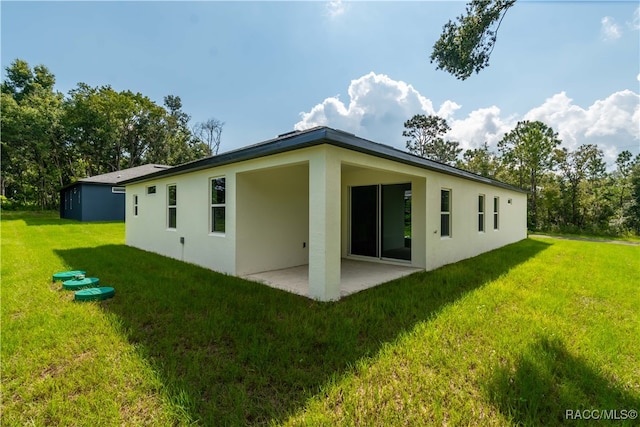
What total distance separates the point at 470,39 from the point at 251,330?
6645 mm

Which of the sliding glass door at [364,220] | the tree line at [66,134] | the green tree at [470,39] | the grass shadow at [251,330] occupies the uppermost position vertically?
the tree line at [66,134]

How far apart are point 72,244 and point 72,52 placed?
13.2m

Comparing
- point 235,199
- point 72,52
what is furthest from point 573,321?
point 72,52

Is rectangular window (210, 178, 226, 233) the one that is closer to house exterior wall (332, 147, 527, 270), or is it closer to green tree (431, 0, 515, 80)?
house exterior wall (332, 147, 527, 270)

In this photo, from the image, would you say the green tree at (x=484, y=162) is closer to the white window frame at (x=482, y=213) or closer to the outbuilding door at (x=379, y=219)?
the white window frame at (x=482, y=213)

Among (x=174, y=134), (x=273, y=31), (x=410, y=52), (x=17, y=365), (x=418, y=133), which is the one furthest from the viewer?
(x=174, y=134)

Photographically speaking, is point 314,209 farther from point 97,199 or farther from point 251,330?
point 97,199

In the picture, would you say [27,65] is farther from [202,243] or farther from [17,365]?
[17,365]

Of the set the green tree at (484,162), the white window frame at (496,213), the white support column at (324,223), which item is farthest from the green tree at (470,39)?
the green tree at (484,162)

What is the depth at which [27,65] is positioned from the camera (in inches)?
1103

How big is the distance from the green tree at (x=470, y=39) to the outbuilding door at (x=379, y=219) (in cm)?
289

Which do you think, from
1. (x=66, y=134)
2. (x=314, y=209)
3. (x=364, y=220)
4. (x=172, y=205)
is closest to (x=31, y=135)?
(x=66, y=134)

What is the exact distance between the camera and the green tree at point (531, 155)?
19.8m

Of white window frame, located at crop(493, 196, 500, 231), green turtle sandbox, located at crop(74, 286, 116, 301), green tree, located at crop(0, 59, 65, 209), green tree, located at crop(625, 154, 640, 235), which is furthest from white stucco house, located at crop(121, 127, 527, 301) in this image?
green tree, located at crop(0, 59, 65, 209)
